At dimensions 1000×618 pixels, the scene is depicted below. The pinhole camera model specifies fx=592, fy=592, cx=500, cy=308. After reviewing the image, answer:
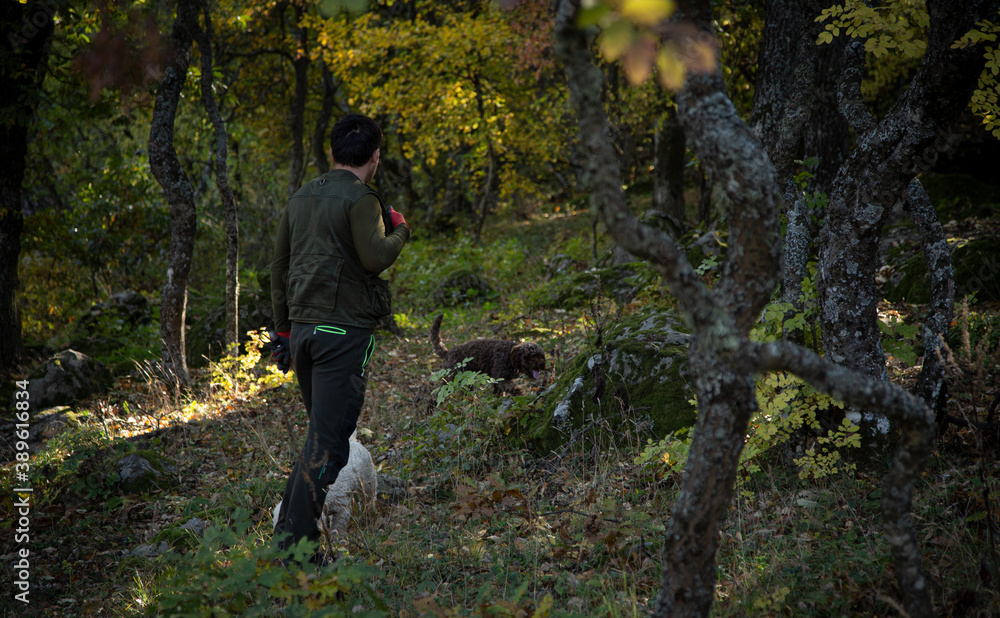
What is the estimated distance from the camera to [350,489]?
4.32 meters

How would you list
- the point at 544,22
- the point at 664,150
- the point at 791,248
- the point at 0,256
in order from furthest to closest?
the point at 664,150 < the point at 544,22 < the point at 0,256 < the point at 791,248

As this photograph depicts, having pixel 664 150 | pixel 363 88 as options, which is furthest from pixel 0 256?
pixel 664 150

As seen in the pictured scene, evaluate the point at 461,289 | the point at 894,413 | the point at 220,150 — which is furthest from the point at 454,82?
the point at 894,413

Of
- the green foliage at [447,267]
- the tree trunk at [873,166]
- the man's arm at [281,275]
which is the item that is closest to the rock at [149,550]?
the man's arm at [281,275]

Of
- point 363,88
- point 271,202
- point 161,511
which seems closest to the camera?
point 161,511

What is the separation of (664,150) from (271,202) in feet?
36.1

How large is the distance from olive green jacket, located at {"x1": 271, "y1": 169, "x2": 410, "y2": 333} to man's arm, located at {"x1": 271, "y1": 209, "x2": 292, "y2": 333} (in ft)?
0.48

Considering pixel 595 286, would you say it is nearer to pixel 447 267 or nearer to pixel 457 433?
pixel 457 433

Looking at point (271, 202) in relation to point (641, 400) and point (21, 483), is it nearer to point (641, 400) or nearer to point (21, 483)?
point (21, 483)

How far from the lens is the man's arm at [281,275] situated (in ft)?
11.5

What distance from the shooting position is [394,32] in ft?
43.4

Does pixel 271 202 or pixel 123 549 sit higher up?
pixel 271 202

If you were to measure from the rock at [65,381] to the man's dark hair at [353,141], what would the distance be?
697cm

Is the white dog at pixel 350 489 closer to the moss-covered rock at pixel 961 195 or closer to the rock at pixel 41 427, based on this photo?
the rock at pixel 41 427
